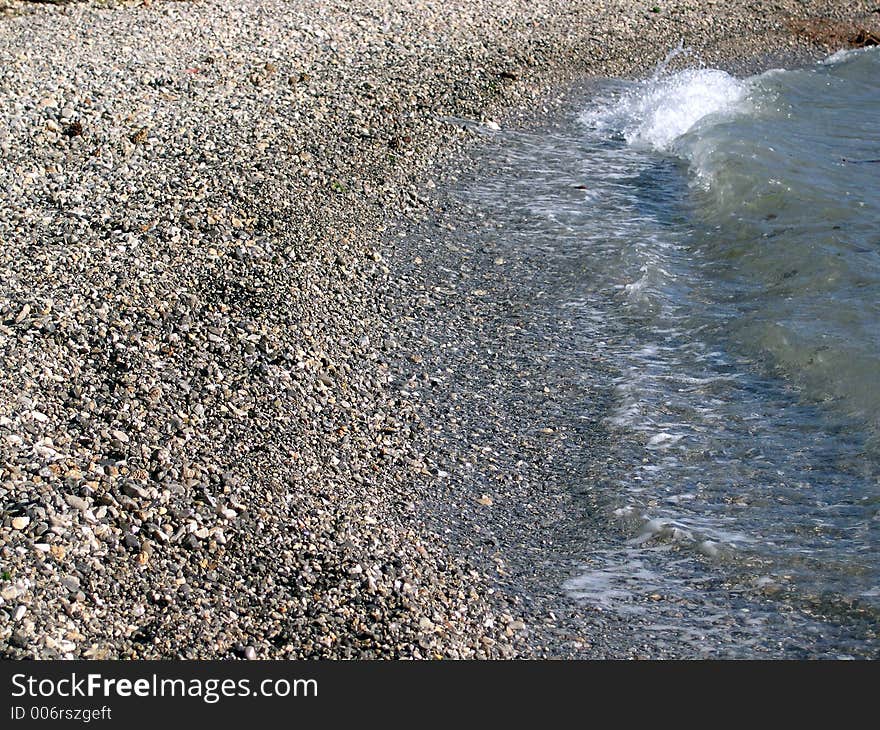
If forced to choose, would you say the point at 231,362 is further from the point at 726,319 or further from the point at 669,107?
the point at 669,107

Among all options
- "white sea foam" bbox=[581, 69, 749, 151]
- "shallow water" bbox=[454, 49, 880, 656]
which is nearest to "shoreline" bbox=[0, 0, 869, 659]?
"shallow water" bbox=[454, 49, 880, 656]

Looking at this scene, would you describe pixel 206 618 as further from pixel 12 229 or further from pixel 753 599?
pixel 12 229

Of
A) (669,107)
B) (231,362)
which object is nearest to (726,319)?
(231,362)

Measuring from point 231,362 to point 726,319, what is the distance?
14.3ft

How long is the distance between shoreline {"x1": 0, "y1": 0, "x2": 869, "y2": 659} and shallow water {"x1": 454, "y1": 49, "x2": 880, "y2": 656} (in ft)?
2.51

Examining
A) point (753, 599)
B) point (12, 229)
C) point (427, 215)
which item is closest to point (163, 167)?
point (12, 229)

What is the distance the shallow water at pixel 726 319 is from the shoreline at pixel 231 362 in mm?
764

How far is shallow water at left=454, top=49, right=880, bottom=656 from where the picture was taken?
6477 millimetres

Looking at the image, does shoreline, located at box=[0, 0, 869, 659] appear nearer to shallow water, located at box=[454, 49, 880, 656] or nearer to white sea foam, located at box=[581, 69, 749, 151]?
shallow water, located at box=[454, 49, 880, 656]

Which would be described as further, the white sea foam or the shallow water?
the white sea foam

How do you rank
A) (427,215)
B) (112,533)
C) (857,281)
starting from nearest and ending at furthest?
(112,533) < (857,281) < (427,215)

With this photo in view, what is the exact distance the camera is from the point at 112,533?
5895 mm

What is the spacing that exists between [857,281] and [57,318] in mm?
7007

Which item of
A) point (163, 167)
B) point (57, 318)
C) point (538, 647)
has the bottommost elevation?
point (538, 647)
